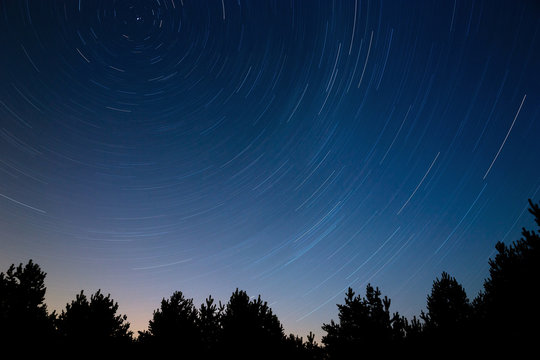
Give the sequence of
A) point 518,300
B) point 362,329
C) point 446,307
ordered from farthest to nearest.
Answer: point 446,307 → point 362,329 → point 518,300

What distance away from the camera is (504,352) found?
907cm

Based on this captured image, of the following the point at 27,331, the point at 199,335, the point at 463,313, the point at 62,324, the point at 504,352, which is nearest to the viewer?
the point at 504,352

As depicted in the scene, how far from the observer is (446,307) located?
16.8 metres

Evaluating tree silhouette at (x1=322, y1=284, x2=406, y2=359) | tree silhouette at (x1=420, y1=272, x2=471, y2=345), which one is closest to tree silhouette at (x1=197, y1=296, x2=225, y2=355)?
tree silhouette at (x1=322, y1=284, x2=406, y2=359)

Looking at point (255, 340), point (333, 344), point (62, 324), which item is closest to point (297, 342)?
point (333, 344)

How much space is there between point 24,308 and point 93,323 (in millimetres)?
3489

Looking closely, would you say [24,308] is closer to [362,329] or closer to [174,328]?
[174,328]

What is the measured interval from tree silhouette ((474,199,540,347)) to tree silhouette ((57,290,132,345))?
58.8ft

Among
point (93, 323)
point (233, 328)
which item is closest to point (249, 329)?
point (233, 328)

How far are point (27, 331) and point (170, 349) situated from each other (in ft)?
22.4

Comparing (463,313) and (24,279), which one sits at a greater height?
(24,279)

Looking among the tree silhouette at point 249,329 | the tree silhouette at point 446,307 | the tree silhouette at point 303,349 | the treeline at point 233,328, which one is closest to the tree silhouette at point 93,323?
the treeline at point 233,328

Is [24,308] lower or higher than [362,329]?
higher

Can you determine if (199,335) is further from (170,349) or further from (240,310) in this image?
(240,310)
